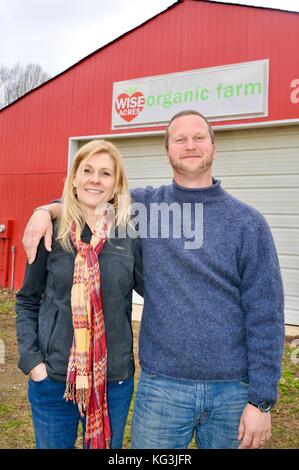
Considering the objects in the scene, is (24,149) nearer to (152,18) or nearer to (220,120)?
(152,18)

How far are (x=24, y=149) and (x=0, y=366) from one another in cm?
612

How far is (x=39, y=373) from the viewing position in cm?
193

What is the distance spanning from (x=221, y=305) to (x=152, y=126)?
22.3 feet

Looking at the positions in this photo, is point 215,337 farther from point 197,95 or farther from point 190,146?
point 197,95

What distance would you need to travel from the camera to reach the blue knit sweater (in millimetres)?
1830

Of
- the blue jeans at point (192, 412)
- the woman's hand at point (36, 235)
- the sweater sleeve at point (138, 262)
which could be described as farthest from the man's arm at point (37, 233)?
the blue jeans at point (192, 412)

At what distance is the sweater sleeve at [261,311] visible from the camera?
1791mm

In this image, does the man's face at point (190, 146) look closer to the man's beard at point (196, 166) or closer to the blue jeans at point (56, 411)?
the man's beard at point (196, 166)

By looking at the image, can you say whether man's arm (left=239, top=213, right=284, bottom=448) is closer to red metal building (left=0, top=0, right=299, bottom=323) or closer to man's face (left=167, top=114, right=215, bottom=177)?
A: man's face (left=167, top=114, right=215, bottom=177)

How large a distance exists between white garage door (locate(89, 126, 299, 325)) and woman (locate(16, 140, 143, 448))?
561 cm

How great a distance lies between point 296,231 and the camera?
710 centimetres

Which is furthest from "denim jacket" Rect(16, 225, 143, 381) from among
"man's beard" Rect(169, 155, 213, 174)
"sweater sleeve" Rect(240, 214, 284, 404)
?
"sweater sleeve" Rect(240, 214, 284, 404)

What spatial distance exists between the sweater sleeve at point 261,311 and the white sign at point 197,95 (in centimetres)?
575

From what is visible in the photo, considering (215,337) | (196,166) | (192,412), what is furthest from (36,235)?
(192,412)
